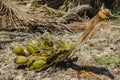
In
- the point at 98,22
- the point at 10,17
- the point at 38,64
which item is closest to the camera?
the point at 98,22

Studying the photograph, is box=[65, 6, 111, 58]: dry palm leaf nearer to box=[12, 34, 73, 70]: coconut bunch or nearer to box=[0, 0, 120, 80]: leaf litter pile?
box=[0, 0, 120, 80]: leaf litter pile

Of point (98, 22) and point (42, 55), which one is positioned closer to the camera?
point (98, 22)

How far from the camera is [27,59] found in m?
2.75

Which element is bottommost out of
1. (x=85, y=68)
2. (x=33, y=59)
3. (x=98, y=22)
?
(x=85, y=68)

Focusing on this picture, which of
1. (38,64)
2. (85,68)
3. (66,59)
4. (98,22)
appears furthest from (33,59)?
(98,22)

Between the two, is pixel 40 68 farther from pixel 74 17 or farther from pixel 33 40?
pixel 74 17

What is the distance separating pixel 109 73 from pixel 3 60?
95 cm

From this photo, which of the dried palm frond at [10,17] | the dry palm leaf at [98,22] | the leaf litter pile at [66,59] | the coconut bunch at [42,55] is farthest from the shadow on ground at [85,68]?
the dried palm frond at [10,17]

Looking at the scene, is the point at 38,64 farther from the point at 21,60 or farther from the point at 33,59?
the point at 21,60

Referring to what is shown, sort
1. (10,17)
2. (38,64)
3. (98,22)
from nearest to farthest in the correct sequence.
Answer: (98,22) < (38,64) < (10,17)

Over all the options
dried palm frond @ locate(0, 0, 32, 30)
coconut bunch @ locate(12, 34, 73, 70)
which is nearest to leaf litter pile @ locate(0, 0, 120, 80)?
coconut bunch @ locate(12, 34, 73, 70)

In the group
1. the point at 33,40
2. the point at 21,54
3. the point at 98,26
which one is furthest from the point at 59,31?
the point at 98,26

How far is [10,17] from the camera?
385 cm

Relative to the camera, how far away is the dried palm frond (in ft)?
12.2
